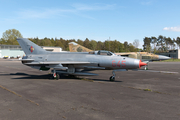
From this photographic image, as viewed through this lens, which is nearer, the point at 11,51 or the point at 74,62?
the point at 74,62

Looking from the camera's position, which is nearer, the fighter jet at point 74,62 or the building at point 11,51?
the fighter jet at point 74,62

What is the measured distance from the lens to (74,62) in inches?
475

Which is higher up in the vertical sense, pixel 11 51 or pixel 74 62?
pixel 11 51

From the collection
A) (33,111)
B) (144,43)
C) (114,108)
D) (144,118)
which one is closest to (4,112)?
(33,111)

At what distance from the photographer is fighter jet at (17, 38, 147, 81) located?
10922 mm

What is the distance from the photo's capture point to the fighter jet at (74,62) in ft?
35.8

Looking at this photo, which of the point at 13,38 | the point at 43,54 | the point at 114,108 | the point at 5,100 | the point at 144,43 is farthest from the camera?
the point at 144,43

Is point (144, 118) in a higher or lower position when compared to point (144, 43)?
lower

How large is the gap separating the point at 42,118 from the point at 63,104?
1.40 m

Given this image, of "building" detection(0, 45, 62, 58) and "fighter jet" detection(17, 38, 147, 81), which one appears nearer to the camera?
"fighter jet" detection(17, 38, 147, 81)

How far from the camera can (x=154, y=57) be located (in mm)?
22891

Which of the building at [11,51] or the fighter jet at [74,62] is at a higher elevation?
the building at [11,51]

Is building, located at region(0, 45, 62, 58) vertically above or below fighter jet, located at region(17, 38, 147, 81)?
above

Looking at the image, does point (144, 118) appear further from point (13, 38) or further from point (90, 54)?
point (13, 38)
